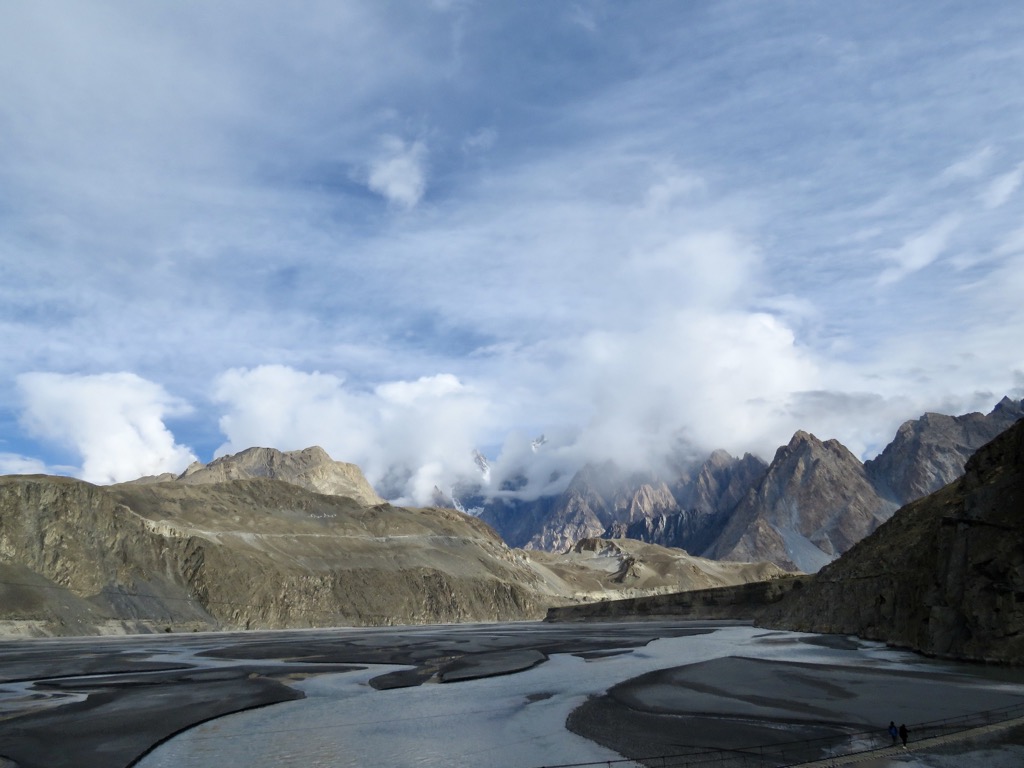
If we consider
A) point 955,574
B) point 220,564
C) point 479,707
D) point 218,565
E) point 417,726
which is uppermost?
point 220,564

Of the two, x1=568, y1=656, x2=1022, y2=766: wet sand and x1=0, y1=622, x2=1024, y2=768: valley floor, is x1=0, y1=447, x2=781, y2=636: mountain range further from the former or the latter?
x1=568, y1=656, x2=1022, y2=766: wet sand

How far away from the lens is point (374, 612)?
5965 inches

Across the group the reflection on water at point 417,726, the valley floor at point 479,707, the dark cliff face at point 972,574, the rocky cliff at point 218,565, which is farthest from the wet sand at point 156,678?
the dark cliff face at point 972,574

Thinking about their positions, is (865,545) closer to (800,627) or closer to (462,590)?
(800,627)

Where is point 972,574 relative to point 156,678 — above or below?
above

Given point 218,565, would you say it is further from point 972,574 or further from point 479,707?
point 972,574

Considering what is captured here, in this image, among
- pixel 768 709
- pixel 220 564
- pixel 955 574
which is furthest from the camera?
pixel 220 564

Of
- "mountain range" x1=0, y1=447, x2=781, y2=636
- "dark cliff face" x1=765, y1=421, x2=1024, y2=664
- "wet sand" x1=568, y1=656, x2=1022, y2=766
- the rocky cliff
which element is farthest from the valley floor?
the rocky cliff

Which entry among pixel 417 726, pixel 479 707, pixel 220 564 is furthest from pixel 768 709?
pixel 220 564

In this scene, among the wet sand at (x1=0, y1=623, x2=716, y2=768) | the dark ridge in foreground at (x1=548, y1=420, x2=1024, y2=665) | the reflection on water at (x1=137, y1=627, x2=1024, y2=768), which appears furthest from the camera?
the dark ridge in foreground at (x1=548, y1=420, x2=1024, y2=665)

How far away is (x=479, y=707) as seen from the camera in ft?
118

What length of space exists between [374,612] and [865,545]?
323 ft

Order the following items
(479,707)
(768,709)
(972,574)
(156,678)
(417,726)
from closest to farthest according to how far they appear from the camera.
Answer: (417,726) → (768,709) → (479,707) → (972,574) → (156,678)

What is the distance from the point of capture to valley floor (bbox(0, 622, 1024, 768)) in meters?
25.9
